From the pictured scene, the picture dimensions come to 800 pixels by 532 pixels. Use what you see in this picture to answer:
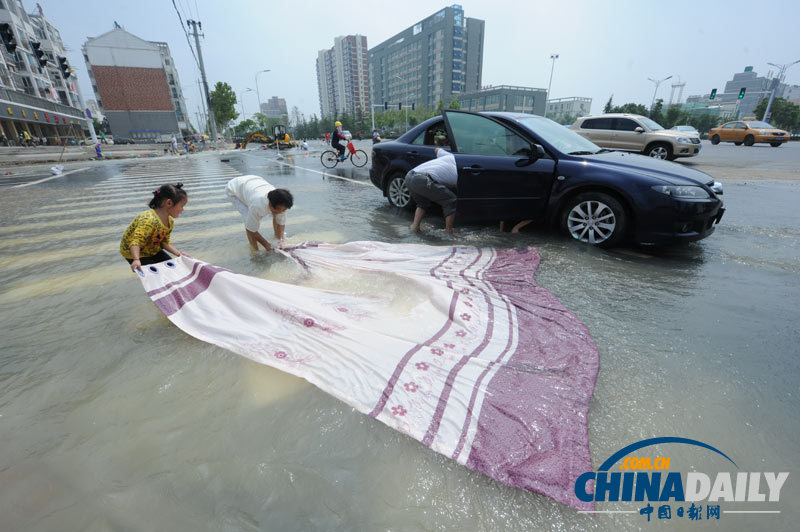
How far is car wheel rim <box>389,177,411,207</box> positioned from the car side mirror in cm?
227

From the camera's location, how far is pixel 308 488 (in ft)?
5.26

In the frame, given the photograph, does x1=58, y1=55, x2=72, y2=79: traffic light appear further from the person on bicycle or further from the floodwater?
the floodwater

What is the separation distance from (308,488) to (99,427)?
1256mm

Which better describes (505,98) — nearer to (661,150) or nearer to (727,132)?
(727,132)

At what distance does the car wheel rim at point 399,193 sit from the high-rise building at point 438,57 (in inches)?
4039

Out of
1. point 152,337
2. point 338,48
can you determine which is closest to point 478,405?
point 152,337

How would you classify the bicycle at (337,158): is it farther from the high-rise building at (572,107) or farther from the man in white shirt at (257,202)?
the high-rise building at (572,107)

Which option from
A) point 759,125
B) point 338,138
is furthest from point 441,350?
point 759,125

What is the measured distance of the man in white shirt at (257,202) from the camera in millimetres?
3855

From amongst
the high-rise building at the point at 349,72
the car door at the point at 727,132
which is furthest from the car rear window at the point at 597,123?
the high-rise building at the point at 349,72

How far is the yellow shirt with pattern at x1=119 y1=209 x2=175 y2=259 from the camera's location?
301 centimetres

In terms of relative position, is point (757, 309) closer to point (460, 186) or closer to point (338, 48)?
point (460, 186)

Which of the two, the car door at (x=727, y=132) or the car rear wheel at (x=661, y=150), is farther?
the car door at (x=727, y=132)

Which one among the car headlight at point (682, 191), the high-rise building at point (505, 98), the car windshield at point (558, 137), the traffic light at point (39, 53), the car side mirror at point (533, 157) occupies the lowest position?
the car headlight at point (682, 191)
